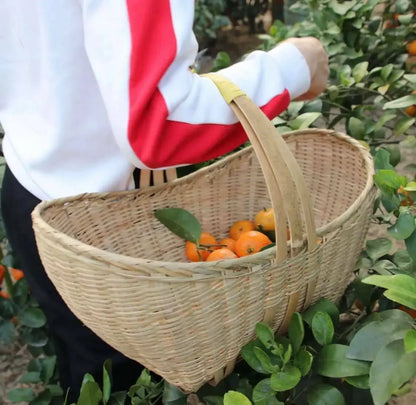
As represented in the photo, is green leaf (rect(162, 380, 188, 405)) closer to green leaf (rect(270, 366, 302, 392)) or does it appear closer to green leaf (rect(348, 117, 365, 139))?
green leaf (rect(270, 366, 302, 392))

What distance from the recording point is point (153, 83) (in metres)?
0.79

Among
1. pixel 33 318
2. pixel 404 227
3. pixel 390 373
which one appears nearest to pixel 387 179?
pixel 404 227

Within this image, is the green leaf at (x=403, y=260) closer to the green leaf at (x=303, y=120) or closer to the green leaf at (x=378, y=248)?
the green leaf at (x=378, y=248)

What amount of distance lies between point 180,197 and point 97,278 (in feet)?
1.41

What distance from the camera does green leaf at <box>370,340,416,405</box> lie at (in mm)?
741

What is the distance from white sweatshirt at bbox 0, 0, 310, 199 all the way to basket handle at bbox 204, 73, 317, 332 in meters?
0.05

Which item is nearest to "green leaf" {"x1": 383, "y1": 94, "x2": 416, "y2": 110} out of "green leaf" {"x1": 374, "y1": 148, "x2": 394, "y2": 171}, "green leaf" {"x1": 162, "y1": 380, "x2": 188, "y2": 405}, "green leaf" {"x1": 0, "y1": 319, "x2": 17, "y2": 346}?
"green leaf" {"x1": 374, "y1": 148, "x2": 394, "y2": 171}

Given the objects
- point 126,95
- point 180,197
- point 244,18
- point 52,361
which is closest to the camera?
point 126,95

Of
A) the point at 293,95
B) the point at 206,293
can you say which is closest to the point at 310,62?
the point at 293,95

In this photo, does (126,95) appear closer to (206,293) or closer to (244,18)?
(206,293)

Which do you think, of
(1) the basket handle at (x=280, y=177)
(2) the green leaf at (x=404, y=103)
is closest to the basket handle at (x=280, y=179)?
(1) the basket handle at (x=280, y=177)

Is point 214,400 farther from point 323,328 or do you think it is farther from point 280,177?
point 280,177

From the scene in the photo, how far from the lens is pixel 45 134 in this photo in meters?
1.02

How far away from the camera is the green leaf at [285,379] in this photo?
846 millimetres
